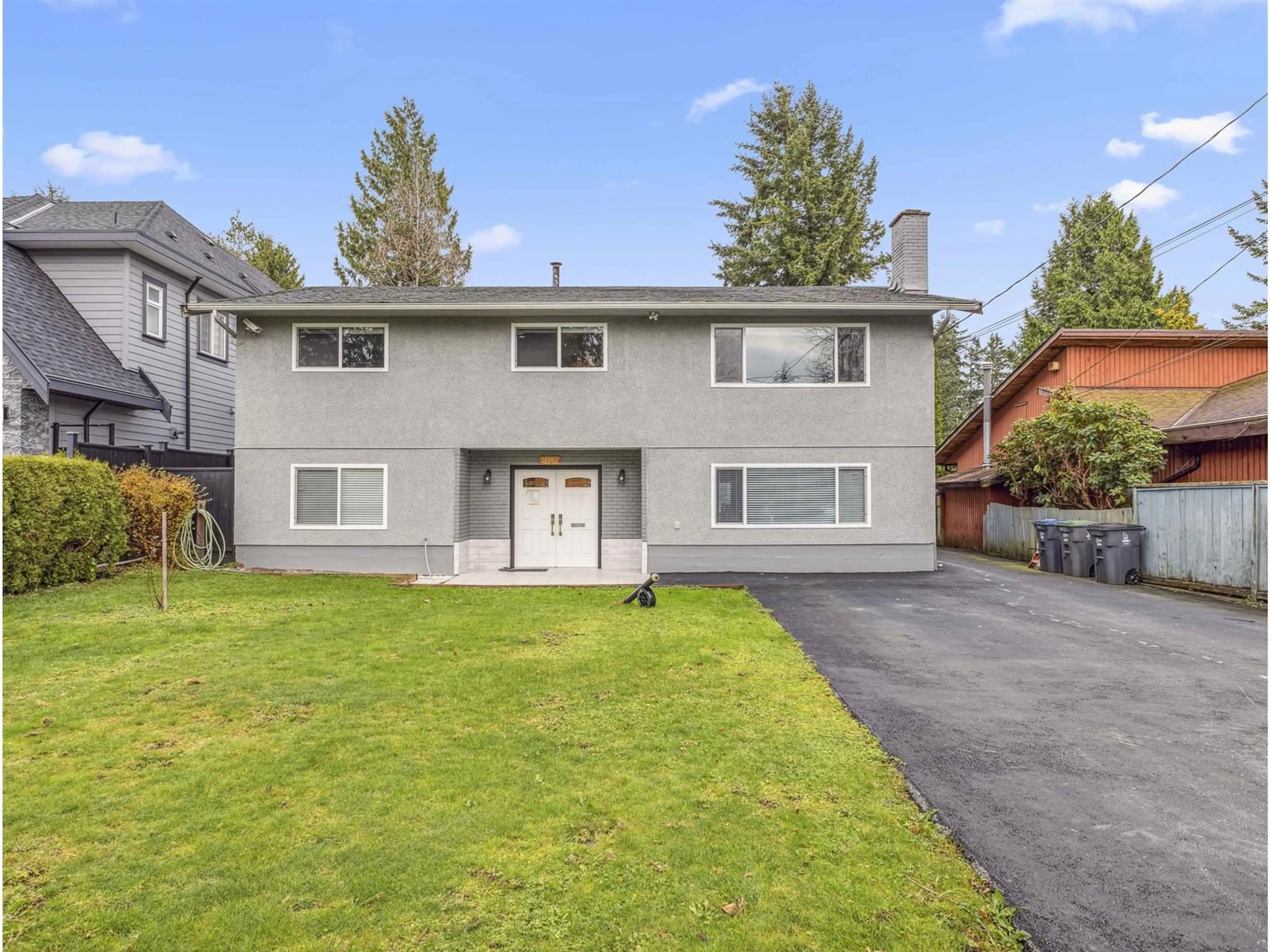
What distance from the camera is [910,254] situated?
555 inches

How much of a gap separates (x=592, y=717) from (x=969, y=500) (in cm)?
2002

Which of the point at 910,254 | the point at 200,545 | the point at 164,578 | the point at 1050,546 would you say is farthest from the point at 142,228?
the point at 1050,546

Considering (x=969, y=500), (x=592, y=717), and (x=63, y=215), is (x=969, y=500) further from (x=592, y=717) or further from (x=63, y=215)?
(x=63, y=215)

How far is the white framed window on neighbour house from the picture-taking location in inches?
503

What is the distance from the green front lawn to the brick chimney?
10233mm

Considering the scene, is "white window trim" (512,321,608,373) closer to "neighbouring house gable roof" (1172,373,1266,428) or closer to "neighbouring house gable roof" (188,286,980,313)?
"neighbouring house gable roof" (188,286,980,313)

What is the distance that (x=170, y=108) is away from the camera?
22.2 metres

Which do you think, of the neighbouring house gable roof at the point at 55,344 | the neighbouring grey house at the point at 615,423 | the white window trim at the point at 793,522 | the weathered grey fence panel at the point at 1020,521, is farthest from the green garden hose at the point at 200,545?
the weathered grey fence panel at the point at 1020,521

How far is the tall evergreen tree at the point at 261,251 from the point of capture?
3200 cm

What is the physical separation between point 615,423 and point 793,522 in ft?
12.5

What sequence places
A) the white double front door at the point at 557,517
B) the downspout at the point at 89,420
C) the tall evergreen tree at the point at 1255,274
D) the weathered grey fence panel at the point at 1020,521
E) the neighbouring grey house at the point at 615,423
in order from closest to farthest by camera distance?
1. the neighbouring grey house at the point at 615,423
2. the downspout at the point at 89,420
3. the weathered grey fence panel at the point at 1020,521
4. the white double front door at the point at 557,517
5. the tall evergreen tree at the point at 1255,274

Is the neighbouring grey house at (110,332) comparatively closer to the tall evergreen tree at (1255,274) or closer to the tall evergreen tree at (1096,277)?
the tall evergreen tree at (1096,277)

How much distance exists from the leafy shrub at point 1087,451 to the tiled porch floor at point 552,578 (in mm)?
9422

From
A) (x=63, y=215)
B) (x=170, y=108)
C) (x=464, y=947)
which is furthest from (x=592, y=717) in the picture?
(x=170, y=108)
